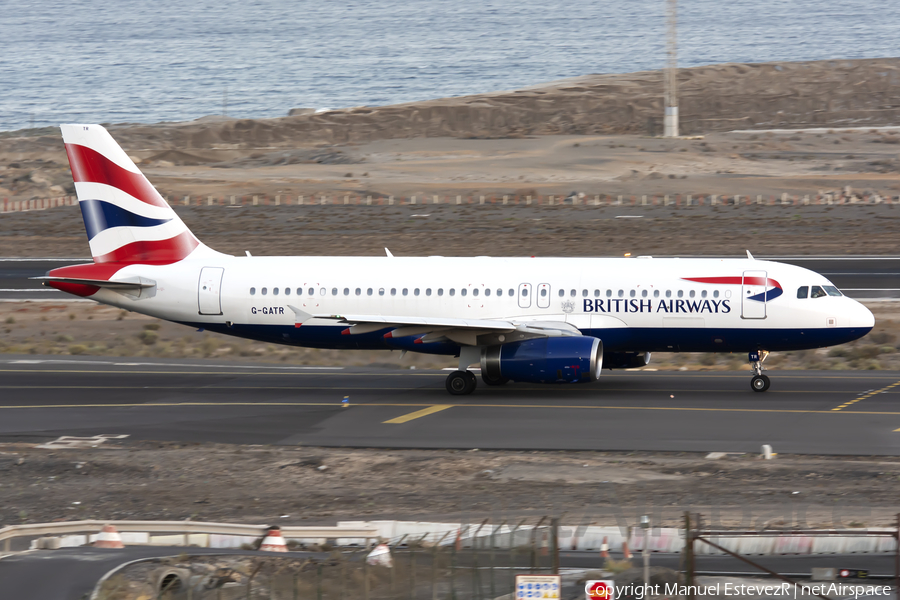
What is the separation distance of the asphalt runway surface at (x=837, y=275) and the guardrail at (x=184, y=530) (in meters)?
34.6

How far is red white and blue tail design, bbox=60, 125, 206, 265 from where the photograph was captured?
112ft

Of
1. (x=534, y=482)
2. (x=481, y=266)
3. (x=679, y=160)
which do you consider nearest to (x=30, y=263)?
(x=481, y=266)

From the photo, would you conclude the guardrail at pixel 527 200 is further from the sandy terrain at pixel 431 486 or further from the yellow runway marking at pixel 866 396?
the sandy terrain at pixel 431 486

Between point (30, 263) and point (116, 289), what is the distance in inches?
1220

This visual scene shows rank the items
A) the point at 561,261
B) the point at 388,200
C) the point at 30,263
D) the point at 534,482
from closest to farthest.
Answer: the point at 534,482
the point at 561,261
the point at 30,263
the point at 388,200

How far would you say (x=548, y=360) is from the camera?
29312mm

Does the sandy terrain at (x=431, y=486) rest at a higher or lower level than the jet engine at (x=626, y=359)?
lower

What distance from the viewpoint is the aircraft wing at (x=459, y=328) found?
29.8 meters

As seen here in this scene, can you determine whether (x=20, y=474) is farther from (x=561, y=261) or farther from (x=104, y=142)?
(x=561, y=261)

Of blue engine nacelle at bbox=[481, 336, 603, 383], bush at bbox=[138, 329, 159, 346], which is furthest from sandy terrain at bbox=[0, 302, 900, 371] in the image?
blue engine nacelle at bbox=[481, 336, 603, 383]

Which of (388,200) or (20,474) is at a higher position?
(388,200)

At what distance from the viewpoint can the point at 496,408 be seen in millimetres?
29484

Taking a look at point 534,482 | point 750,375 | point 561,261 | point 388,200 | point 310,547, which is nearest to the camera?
point 310,547

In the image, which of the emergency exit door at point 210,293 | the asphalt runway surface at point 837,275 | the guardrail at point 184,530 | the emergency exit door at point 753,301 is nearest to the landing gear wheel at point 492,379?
the emergency exit door at point 753,301
